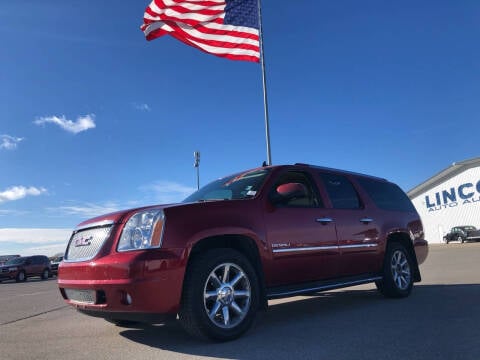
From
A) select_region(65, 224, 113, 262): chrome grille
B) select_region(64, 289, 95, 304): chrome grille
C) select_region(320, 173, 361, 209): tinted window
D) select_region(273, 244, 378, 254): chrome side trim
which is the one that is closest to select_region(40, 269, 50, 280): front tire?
select_region(65, 224, 113, 262): chrome grille

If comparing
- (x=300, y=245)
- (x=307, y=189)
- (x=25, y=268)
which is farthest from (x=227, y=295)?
(x=25, y=268)

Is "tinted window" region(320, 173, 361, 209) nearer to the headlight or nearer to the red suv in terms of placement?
the red suv

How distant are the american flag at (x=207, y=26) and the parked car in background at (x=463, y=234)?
115ft

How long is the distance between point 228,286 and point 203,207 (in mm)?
793

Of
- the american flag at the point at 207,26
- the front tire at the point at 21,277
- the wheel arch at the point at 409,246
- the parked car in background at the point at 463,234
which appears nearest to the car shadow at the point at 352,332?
the wheel arch at the point at 409,246

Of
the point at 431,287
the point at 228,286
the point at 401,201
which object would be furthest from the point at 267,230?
the point at 431,287

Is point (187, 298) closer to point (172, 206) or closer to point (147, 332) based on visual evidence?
point (172, 206)

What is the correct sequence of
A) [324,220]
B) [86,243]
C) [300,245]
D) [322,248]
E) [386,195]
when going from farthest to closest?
[386,195], [324,220], [322,248], [300,245], [86,243]

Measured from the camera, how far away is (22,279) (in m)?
27.4

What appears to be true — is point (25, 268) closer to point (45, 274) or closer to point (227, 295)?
point (45, 274)

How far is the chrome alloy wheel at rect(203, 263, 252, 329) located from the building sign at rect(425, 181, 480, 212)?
146 feet

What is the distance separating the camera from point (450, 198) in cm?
4569

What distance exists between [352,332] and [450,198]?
151ft

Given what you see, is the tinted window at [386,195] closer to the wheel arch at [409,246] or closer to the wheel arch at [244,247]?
the wheel arch at [409,246]
